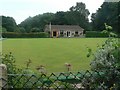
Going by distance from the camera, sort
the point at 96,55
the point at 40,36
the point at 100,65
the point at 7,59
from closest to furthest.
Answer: the point at 100,65 → the point at 96,55 → the point at 7,59 → the point at 40,36

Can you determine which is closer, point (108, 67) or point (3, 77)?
point (3, 77)

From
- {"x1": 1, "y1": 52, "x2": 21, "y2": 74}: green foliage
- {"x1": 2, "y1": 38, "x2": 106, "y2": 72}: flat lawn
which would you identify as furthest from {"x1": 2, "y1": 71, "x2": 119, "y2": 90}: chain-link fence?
{"x1": 2, "y1": 38, "x2": 106, "y2": 72}: flat lawn

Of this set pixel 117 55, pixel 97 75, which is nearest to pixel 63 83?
pixel 97 75

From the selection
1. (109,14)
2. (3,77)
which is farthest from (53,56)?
(3,77)

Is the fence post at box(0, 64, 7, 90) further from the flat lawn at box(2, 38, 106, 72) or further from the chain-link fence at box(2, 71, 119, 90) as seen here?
the flat lawn at box(2, 38, 106, 72)

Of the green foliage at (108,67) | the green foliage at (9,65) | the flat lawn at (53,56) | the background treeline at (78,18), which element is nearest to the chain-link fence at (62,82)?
the green foliage at (108,67)

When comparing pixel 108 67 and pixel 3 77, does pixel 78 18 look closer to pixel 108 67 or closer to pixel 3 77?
pixel 108 67

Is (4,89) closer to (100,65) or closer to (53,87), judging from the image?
(53,87)

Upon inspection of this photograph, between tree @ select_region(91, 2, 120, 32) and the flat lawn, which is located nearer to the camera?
tree @ select_region(91, 2, 120, 32)

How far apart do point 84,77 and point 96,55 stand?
0.23m

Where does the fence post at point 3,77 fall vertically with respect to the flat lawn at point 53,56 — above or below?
above

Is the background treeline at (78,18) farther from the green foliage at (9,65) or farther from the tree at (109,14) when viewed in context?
the green foliage at (9,65)

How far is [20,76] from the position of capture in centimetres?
154

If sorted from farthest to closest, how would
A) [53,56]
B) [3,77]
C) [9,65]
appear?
[53,56], [9,65], [3,77]
